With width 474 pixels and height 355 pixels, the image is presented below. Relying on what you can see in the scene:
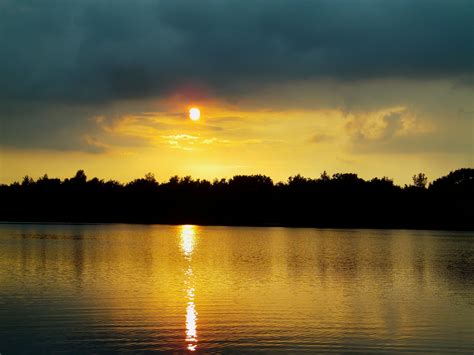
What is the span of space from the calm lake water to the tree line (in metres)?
105

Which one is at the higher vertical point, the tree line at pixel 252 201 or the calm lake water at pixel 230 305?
the tree line at pixel 252 201

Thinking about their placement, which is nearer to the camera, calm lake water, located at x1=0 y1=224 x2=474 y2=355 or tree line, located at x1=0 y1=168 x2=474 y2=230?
calm lake water, located at x1=0 y1=224 x2=474 y2=355

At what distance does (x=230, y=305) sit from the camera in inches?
1141

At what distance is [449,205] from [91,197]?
102593 millimetres

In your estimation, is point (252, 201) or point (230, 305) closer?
point (230, 305)

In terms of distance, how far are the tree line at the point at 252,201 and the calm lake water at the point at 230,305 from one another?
346 feet

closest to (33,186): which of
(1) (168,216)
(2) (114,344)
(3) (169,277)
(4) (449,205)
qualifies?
(1) (168,216)

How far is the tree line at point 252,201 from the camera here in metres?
154

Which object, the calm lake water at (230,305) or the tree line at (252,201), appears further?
the tree line at (252,201)

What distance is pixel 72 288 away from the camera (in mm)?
32844

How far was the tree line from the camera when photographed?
506 feet

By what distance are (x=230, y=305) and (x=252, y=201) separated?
14761cm

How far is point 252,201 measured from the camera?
176 metres

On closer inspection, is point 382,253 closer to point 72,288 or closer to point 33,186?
point 72,288
